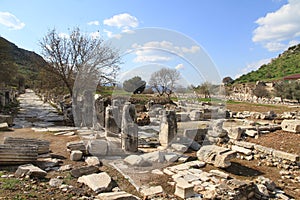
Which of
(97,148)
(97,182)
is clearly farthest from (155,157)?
(97,182)

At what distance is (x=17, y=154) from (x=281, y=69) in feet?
319

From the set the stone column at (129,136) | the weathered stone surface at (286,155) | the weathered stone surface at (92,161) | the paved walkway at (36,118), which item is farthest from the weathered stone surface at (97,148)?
the paved walkway at (36,118)

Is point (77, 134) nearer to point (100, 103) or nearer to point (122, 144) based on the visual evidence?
point (100, 103)

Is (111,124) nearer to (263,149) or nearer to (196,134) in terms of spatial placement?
(196,134)

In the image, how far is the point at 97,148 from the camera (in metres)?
8.41

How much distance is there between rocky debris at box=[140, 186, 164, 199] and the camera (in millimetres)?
5418

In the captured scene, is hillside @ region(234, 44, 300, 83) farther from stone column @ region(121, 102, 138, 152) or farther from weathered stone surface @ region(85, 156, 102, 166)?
weathered stone surface @ region(85, 156, 102, 166)

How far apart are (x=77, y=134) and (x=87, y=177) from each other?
6336mm

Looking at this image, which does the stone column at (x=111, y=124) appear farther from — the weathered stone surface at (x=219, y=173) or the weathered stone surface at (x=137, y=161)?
the weathered stone surface at (x=219, y=173)

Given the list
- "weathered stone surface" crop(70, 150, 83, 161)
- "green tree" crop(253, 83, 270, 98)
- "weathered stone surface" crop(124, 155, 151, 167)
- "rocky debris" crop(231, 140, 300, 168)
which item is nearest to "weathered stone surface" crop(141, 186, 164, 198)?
"weathered stone surface" crop(124, 155, 151, 167)

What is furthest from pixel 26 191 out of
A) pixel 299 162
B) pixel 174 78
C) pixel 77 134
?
pixel 174 78

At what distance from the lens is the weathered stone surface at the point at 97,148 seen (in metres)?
8.37

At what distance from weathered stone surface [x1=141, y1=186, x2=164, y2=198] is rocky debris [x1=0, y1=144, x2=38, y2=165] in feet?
12.5

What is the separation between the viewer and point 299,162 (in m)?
7.96
